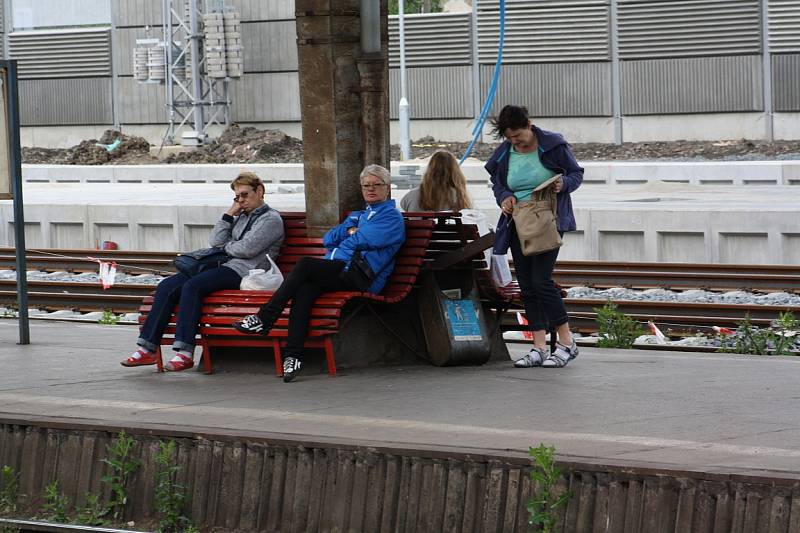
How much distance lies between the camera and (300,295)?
321 inches

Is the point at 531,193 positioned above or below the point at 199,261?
above

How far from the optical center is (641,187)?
2530 centimetres

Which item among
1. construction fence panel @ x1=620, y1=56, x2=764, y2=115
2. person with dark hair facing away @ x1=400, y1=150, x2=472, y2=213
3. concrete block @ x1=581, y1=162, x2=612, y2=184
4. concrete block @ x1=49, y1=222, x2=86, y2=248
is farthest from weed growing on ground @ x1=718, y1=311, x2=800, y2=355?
construction fence panel @ x1=620, y1=56, x2=764, y2=115

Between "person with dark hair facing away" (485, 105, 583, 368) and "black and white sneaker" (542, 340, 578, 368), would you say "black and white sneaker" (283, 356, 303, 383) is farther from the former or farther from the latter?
"black and white sneaker" (542, 340, 578, 368)

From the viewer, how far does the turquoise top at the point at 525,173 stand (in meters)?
8.56

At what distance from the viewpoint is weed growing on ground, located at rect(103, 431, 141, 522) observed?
629 centimetres

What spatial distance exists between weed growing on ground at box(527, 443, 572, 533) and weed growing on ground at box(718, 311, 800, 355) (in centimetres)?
561

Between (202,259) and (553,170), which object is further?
(202,259)

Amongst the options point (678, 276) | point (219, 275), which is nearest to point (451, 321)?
point (219, 275)

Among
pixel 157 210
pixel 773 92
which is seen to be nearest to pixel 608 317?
pixel 157 210

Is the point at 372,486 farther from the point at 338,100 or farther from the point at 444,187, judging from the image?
the point at 444,187

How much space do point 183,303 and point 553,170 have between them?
2361mm

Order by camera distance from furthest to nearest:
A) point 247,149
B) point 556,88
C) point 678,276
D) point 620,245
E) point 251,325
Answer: point 247,149 → point 556,88 → point 620,245 → point 678,276 → point 251,325

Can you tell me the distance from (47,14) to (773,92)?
24.4m
